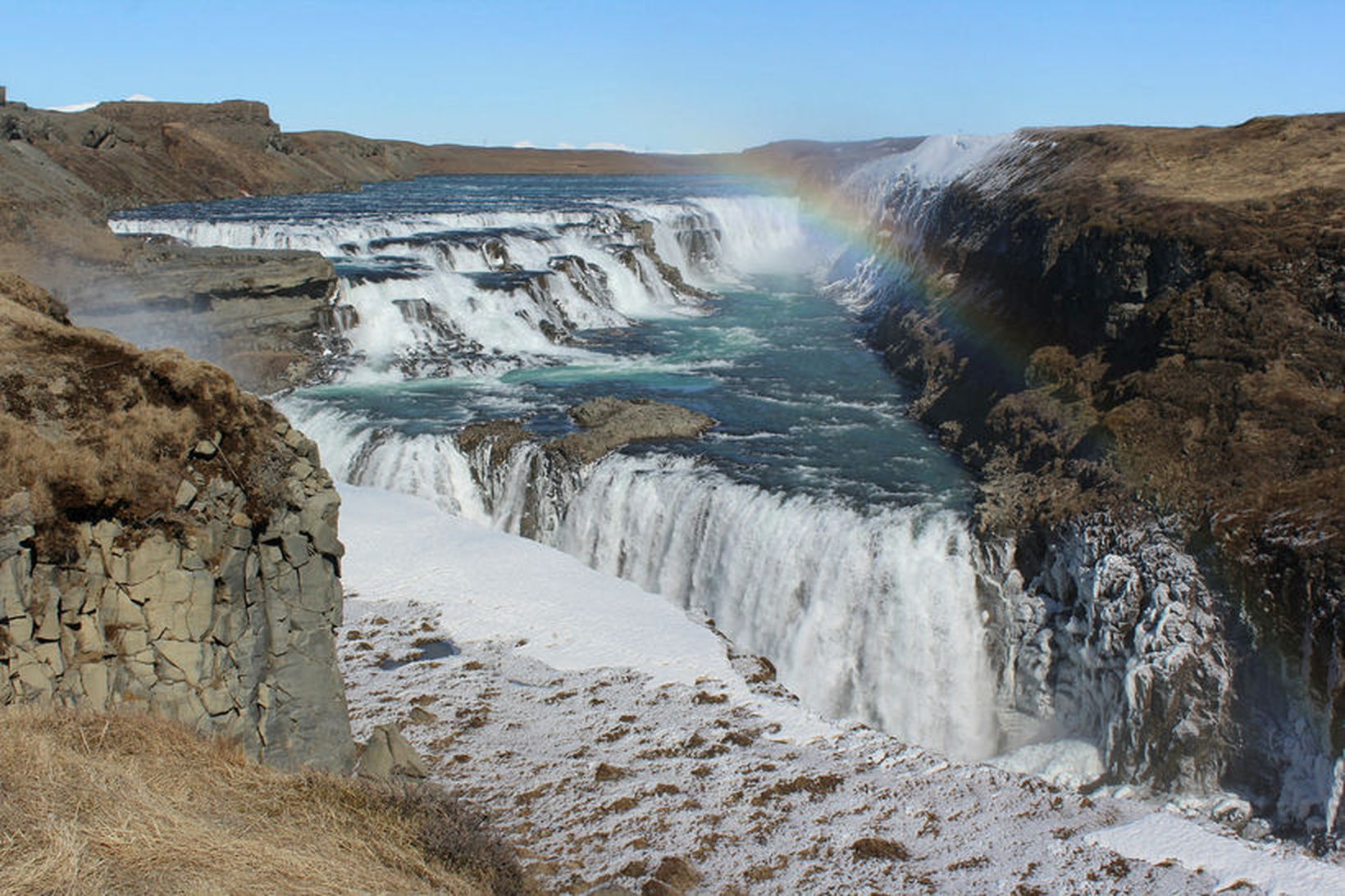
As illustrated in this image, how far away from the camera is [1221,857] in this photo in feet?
29.3

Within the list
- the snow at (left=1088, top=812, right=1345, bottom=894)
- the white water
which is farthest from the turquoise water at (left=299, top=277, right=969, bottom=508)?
the snow at (left=1088, top=812, right=1345, bottom=894)

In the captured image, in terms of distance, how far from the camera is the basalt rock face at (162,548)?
7133 millimetres

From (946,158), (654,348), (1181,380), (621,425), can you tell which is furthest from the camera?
(946,158)

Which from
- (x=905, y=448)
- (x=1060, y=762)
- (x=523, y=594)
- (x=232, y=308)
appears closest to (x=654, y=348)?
(x=232, y=308)

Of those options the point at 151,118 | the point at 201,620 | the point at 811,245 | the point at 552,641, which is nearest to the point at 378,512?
the point at 552,641

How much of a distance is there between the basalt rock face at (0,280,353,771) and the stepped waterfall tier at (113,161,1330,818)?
722 centimetres

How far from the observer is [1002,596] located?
13461 millimetres

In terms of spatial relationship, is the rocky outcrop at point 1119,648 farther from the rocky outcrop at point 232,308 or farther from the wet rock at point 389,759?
the rocky outcrop at point 232,308

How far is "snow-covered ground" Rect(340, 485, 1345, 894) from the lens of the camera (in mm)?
8508

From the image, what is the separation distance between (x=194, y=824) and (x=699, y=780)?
5.04m

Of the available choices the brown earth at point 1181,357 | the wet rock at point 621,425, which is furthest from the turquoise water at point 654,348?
the brown earth at point 1181,357

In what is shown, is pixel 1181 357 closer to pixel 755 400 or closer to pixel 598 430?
pixel 755 400

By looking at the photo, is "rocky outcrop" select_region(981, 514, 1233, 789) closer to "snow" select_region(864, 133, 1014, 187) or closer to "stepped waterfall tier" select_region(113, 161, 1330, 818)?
"stepped waterfall tier" select_region(113, 161, 1330, 818)

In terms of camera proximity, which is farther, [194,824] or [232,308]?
[232,308]
